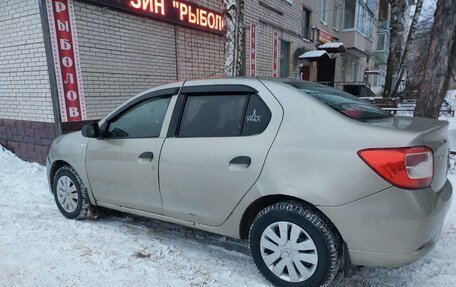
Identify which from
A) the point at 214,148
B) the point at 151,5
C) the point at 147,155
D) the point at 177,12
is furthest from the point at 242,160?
the point at 177,12

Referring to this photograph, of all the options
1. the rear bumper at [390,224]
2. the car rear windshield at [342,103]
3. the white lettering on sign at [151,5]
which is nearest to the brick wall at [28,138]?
the white lettering on sign at [151,5]

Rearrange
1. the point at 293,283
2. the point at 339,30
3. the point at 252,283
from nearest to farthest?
the point at 293,283 → the point at 252,283 → the point at 339,30

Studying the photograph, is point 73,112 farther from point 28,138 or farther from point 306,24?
point 306,24

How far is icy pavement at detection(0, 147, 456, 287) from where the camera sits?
9.20 ft

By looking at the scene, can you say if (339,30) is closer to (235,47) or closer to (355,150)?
(235,47)

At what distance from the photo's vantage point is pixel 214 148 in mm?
2828

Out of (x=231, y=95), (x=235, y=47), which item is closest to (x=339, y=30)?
(x=235, y=47)

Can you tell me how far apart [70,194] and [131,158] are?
1231 millimetres

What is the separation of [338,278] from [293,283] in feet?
1.11

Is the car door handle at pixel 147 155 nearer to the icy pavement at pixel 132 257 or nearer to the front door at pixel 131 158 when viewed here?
the front door at pixel 131 158

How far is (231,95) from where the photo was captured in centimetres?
296

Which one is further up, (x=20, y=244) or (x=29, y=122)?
(x=29, y=122)

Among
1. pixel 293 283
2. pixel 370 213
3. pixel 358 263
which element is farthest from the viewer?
pixel 293 283

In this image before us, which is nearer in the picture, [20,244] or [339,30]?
[20,244]
